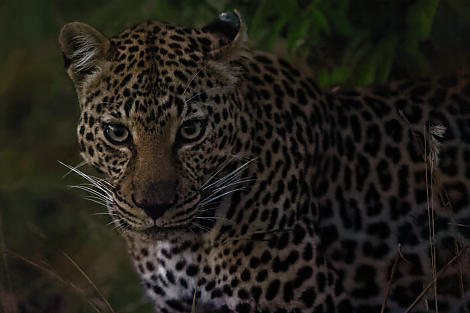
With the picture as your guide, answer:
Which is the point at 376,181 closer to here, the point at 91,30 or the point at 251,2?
the point at 91,30

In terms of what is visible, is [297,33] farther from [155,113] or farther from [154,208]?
[154,208]

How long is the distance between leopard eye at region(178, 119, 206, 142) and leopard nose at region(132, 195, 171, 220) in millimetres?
436

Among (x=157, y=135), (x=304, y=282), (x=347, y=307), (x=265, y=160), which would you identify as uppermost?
(x=157, y=135)

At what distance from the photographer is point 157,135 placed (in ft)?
12.8

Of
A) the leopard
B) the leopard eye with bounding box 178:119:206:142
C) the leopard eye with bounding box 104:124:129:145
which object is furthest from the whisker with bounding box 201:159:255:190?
the leopard eye with bounding box 104:124:129:145

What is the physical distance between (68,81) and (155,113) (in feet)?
6.95

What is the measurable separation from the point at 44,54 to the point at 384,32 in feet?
10.9

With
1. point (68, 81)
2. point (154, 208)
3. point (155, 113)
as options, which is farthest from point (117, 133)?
point (68, 81)

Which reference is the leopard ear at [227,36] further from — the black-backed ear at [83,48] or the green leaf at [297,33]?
the green leaf at [297,33]

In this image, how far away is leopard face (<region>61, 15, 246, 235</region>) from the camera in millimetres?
3861

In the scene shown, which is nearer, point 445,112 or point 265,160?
point 265,160

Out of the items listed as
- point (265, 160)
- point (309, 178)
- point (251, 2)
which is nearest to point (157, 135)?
point (265, 160)

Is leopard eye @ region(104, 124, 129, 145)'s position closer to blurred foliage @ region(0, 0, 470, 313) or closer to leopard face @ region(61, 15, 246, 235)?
leopard face @ region(61, 15, 246, 235)

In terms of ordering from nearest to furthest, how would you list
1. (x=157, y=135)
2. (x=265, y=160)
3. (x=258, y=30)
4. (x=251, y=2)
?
(x=157, y=135) < (x=265, y=160) < (x=258, y=30) < (x=251, y=2)
